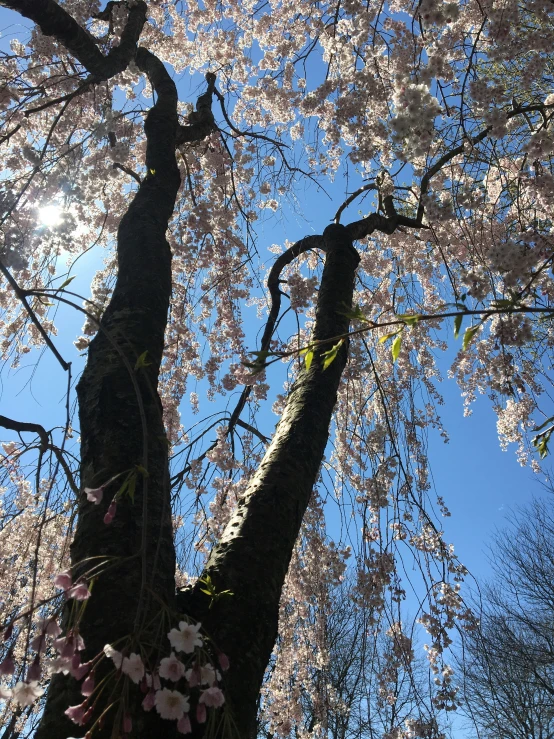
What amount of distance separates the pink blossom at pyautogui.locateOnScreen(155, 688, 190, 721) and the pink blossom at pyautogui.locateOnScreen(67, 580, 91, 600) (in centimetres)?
18

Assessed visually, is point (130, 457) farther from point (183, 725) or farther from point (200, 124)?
point (200, 124)

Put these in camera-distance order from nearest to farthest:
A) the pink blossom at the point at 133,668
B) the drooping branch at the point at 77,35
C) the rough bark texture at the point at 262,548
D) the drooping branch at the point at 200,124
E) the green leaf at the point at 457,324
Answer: the pink blossom at the point at 133,668, the green leaf at the point at 457,324, the rough bark texture at the point at 262,548, the drooping branch at the point at 77,35, the drooping branch at the point at 200,124

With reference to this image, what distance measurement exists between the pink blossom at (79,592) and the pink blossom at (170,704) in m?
0.18

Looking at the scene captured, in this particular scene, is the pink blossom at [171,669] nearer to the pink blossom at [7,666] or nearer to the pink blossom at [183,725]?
the pink blossom at [183,725]

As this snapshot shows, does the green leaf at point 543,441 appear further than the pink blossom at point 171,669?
Yes

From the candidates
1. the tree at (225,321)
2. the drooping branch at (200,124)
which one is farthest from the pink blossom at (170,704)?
the drooping branch at (200,124)

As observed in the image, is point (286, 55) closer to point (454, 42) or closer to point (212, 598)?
point (454, 42)

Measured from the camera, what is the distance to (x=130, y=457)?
1.26 m

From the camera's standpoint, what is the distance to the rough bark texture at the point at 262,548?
3.61ft

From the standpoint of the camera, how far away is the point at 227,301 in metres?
4.79

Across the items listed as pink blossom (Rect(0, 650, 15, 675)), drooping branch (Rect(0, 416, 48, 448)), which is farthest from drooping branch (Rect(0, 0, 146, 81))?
pink blossom (Rect(0, 650, 15, 675))

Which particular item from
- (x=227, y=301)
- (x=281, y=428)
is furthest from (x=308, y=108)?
(x=281, y=428)

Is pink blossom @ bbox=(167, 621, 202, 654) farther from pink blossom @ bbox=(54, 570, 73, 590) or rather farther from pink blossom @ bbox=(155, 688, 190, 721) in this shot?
pink blossom @ bbox=(54, 570, 73, 590)

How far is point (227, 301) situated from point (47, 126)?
2.28 m
